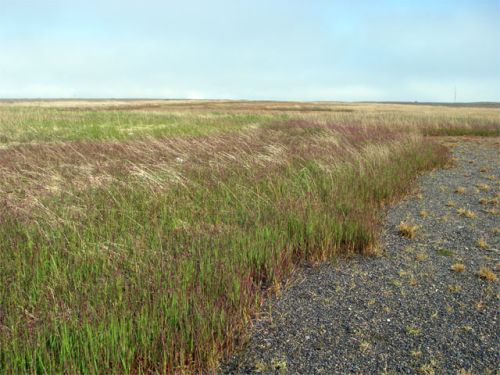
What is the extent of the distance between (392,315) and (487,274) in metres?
1.79

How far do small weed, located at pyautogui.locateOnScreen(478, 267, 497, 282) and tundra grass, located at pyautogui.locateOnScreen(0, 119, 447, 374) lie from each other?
4.78 feet

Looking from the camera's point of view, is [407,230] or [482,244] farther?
[407,230]

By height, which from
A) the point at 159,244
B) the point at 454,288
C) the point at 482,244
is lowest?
the point at 454,288

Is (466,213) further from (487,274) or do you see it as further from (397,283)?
(397,283)

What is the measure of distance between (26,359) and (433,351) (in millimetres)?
3336

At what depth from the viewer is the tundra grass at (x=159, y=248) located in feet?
8.76

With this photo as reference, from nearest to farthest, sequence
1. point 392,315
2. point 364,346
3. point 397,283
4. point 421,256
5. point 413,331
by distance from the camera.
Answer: point 364,346
point 413,331
point 392,315
point 397,283
point 421,256

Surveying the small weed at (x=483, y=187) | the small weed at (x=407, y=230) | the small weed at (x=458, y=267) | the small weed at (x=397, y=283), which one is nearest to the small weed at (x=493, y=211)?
the small weed at (x=483, y=187)

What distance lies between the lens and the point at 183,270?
12.1ft

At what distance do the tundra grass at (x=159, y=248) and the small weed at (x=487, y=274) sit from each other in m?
1.46

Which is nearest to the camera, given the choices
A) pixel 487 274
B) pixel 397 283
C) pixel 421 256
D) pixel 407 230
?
pixel 397 283

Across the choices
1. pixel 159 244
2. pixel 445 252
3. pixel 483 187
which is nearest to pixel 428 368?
pixel 445 252

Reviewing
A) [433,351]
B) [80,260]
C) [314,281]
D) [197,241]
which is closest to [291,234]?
[314,281]

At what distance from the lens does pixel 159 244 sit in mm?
4445
